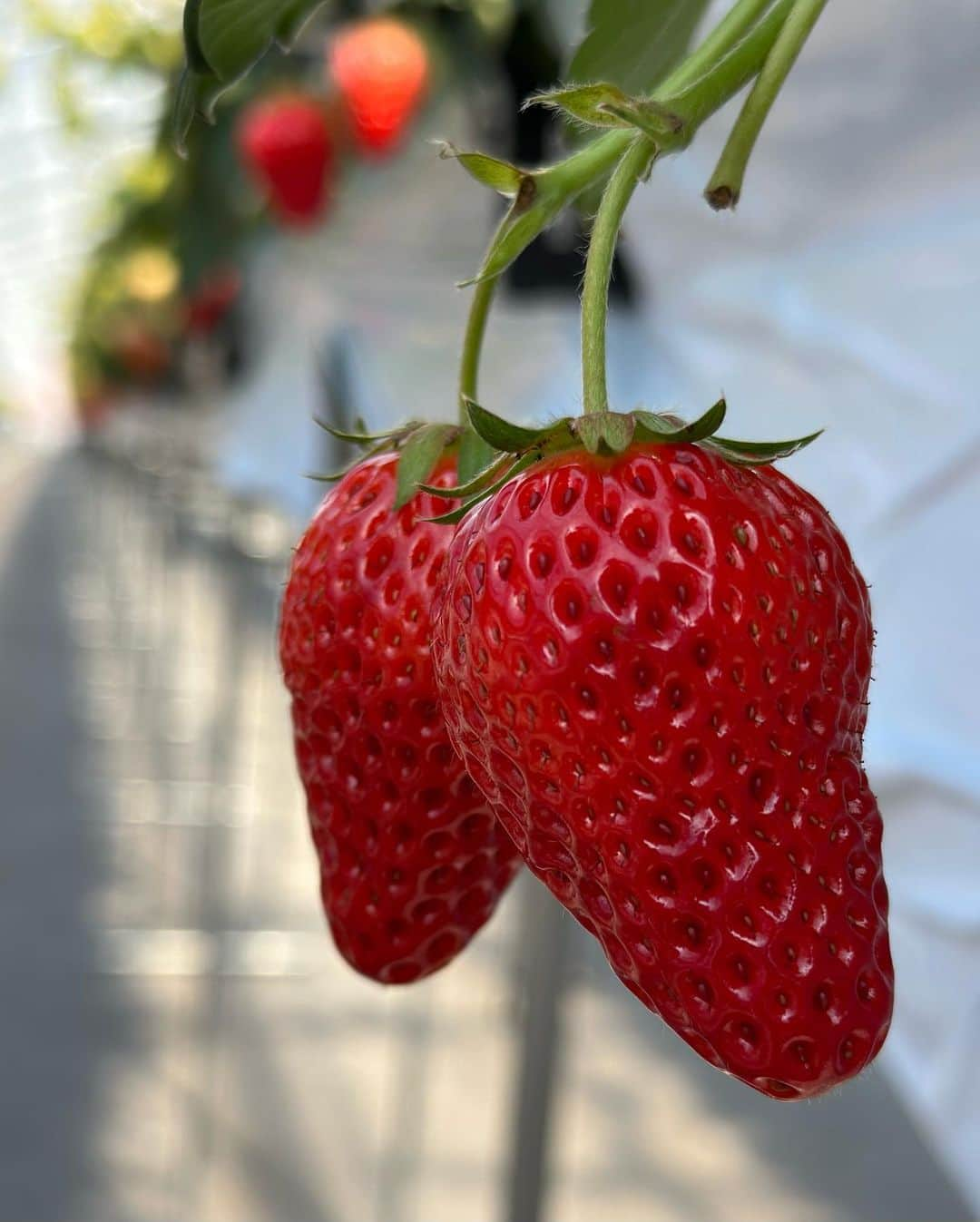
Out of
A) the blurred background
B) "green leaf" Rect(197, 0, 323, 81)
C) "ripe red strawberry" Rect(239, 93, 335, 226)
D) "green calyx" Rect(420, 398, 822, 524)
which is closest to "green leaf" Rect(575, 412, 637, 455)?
"green calyx" Rect(420, 398, 822, 524)

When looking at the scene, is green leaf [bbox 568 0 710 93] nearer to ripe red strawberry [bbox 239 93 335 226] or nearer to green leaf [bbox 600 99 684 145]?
green leaf [bbox 600 99 684 145]

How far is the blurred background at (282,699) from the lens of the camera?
0.57 m

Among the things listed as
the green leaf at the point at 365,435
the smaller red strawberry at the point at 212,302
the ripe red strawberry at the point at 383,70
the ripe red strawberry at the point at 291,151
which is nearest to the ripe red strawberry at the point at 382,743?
the green leaf at the point at 365,435

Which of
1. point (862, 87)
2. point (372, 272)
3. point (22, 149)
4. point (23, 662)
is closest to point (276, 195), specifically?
point (372, 272)

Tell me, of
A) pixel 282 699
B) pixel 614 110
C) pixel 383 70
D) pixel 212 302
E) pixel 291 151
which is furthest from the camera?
pixel 282 699

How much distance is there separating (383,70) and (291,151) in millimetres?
210

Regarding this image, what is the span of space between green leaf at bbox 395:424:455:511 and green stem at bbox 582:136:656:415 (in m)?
0.07

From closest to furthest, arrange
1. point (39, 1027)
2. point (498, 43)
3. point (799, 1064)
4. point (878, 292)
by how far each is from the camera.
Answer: point (799, 1064), point (878, 292), point (498, 43), point (39, 1027)

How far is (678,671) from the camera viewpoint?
0.89 feet

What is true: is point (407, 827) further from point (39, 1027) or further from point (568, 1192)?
point (39, 1027)

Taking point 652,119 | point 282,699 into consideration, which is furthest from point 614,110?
point 282,699

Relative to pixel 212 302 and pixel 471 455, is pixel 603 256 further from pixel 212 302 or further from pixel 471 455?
pixel 212 302

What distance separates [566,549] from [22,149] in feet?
32.7

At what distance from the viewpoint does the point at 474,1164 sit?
270 centimetres
